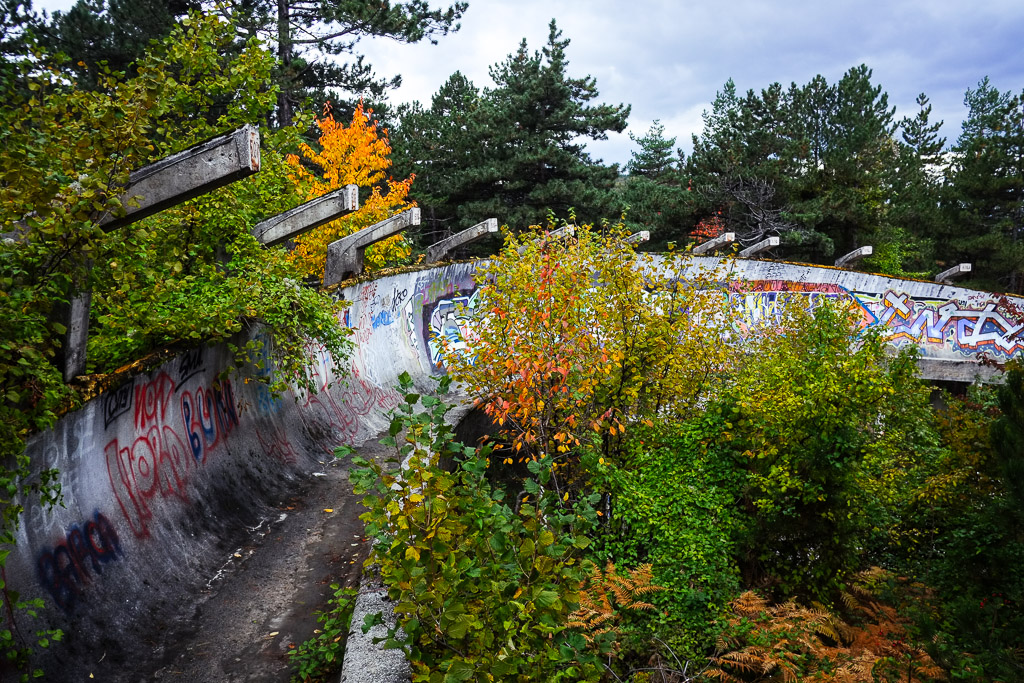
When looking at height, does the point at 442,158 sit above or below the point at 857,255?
above

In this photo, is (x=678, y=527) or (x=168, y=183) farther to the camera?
(x=678, y=527)

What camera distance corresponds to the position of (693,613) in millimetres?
5578

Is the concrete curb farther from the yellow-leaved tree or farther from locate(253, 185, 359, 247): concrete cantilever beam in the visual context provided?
the yellow-leaved tree

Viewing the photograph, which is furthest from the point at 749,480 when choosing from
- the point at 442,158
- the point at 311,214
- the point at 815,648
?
the point at 442,158

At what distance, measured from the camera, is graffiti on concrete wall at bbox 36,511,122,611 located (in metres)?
4.41

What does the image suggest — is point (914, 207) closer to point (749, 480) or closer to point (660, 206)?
point (660, 206)

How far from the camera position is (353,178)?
1981 centimetres

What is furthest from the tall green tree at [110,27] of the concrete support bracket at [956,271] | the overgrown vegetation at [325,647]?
the concrete support bracket at [956,271]

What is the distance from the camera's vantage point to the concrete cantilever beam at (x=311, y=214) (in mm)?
8680

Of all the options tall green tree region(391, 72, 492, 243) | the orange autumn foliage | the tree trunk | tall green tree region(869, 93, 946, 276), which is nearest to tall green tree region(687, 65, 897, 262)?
tall green tree region(869, 93, 946, 276)

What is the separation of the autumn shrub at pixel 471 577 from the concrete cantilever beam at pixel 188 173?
2.80 meters

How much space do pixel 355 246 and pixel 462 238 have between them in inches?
150

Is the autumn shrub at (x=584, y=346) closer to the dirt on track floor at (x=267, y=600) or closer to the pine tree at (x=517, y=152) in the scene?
the dirt on track floor at (x=267, y=600)

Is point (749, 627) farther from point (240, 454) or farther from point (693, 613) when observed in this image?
point (240, 454)
